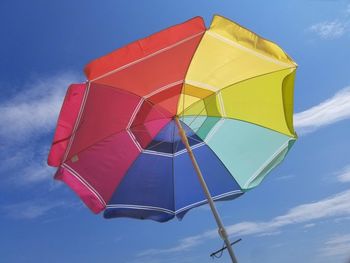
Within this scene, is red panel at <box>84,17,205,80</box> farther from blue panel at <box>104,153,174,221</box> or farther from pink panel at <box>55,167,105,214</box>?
blue panel at <box>104,153,174,221</box>

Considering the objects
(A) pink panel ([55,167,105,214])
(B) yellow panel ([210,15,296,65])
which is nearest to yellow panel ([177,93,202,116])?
(B) yellow panel ([210,15,296,65])

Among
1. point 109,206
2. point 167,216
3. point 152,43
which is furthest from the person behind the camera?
point 167,216

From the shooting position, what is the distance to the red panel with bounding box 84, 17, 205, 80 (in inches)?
159

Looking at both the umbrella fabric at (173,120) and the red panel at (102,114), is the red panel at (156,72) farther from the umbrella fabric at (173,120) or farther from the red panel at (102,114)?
the red panel at (102,114)

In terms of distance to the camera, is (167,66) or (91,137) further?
(91,137)

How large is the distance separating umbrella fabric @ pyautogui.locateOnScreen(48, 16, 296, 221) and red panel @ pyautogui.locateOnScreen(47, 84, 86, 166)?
0.04ft

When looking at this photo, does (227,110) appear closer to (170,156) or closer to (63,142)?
(170,156)

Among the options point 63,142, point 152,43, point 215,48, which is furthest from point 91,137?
point 215,48

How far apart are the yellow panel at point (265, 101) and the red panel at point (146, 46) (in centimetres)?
119

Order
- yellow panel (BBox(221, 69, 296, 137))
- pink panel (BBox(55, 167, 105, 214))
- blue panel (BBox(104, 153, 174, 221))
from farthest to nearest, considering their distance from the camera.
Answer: blue panel (BBox(104, 153, 174, 221)) → yellow panel (BBox(221, 69, 296, 137)) → pink panel (BBox(55, 167, 105, 214))

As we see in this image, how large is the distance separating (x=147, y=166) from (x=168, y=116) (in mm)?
759

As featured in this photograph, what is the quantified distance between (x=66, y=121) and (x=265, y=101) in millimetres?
2483

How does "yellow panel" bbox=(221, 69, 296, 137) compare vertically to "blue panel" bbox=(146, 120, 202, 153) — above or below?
below

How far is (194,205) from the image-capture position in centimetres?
567
